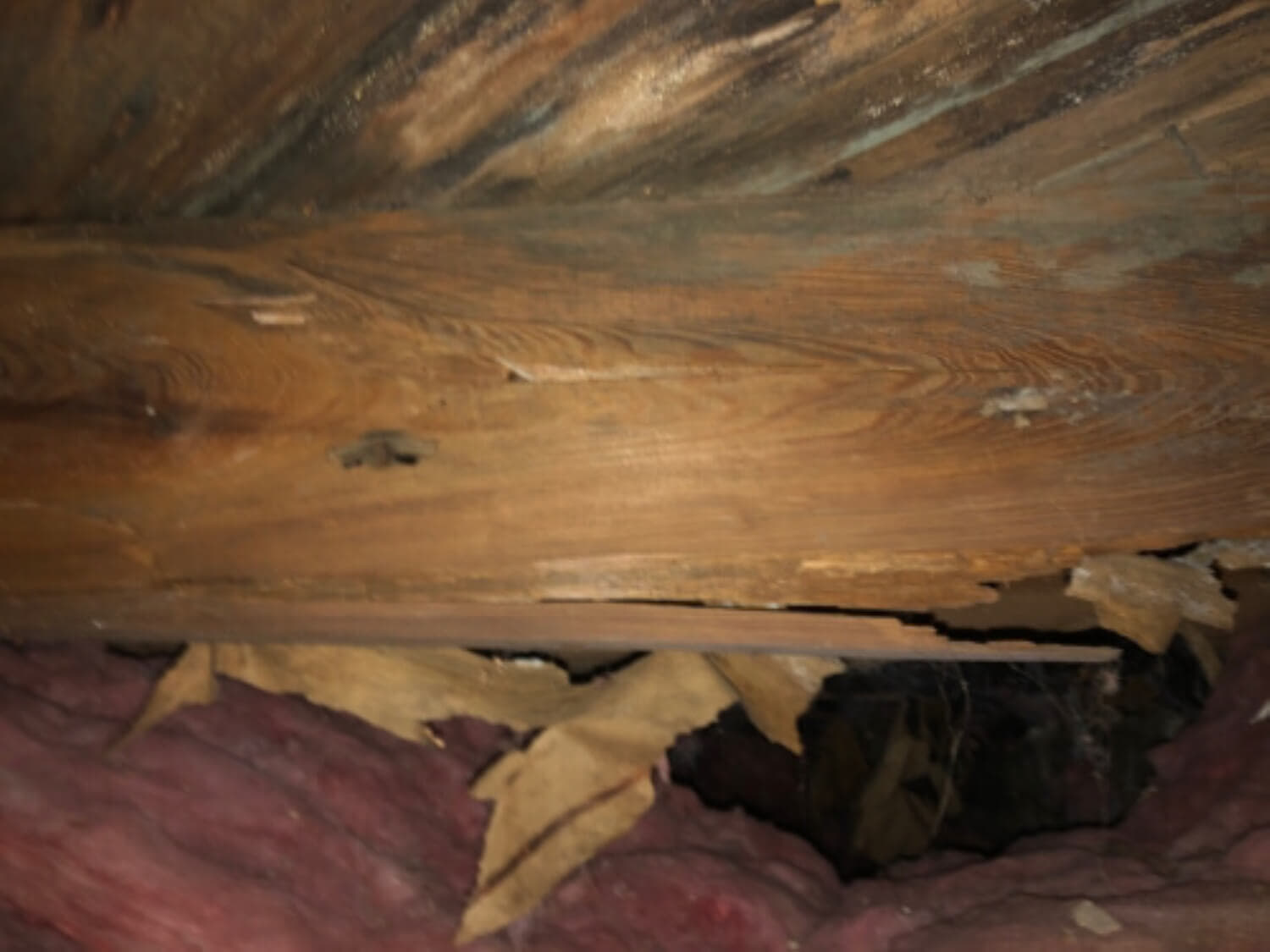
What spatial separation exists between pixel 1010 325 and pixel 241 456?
778 mm

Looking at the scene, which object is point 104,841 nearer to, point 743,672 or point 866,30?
point 743,672

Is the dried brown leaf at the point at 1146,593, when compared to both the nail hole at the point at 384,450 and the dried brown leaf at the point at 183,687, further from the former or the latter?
the dried brown leaf at the point at 183,687

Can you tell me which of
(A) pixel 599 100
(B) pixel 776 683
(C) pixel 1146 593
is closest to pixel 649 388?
(A) pixel 599 100

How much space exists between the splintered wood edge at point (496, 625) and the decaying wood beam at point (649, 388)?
0.13ft

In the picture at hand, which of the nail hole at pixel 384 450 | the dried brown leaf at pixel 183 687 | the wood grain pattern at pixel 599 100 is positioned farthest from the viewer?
the dried brown leaf at pixel 183 687

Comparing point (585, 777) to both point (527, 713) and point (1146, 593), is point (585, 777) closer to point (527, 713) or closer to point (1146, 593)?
point (527, 713)

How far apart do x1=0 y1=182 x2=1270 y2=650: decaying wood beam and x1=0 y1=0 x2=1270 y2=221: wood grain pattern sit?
35 millimetres

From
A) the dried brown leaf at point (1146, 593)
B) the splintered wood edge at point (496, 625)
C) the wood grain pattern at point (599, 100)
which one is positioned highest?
the wood grain pattern at point (599, 100)

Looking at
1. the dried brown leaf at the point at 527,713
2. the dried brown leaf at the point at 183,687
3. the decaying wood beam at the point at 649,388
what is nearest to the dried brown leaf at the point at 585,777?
the dried brown leaf at the point at 527,713

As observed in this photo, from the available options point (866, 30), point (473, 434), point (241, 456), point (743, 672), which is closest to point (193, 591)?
point (241, 456)

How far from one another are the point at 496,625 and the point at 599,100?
0.56m

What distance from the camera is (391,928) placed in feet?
3.56

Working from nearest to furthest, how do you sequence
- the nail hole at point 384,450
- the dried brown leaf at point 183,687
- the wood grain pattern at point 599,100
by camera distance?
1. the wood grain pattern at point 599,100
2. the nail hole at point 384,450
3. the dried brown leaf at point 183,687

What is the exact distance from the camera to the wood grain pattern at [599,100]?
2.87ft
